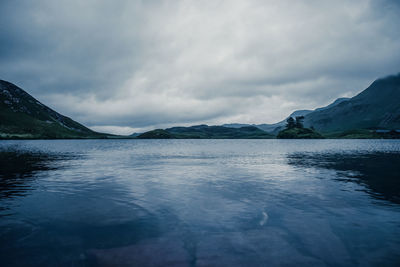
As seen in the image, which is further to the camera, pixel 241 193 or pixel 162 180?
pixel 162 180

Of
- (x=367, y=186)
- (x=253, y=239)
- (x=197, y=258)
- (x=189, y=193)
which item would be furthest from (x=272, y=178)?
(x=197, y=258)

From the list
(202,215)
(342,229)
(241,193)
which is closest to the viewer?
(342,229)

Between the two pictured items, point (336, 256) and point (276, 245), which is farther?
point (276, 245)

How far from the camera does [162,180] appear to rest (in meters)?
30.3

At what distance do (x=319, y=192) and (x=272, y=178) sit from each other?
8.57 m

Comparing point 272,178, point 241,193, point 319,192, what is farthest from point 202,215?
point 272,178

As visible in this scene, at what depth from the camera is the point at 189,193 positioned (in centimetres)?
2344

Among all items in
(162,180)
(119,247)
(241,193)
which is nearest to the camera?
(119,247)

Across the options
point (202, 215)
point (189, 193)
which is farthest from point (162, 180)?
point (202, 215)

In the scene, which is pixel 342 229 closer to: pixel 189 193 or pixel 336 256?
pixel 336 256

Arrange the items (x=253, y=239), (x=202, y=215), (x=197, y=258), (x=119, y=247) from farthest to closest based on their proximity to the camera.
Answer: (x=202, y=215)
(x=253, y=239)
(x=119, y=247)
(x=197, y=258)

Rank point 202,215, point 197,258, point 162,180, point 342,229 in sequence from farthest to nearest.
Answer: point 162,180 < point 202,215 < point 342,229 < point 197,258

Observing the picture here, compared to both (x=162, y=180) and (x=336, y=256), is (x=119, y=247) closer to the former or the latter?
(x=336, y=256)

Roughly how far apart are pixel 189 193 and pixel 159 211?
618cm
